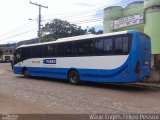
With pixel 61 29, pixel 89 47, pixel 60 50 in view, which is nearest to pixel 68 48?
pixel 60 50

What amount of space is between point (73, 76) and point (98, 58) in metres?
2.76

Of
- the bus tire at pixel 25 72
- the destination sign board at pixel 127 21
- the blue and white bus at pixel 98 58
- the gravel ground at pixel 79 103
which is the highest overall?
the destination sign board at pixel 127 21

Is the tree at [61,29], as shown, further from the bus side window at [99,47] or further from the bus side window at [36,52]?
the bus side window at [99,47]

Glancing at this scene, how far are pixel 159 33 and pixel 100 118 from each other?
12944mm

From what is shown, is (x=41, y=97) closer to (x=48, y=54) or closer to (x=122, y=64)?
(x=122, y=64)

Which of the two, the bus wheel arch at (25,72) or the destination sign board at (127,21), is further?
the bus wheel arch at (25,72)

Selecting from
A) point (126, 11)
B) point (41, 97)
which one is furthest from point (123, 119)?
point (126, 11)

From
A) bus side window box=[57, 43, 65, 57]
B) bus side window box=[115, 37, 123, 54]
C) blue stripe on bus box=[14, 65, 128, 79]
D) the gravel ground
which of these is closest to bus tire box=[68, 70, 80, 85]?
blue stripe on bus box=[14, 65, 128, 79]

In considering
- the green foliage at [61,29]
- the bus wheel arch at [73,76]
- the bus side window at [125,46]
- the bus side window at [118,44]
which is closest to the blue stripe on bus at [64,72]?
the bus wheel arch at [73,76]

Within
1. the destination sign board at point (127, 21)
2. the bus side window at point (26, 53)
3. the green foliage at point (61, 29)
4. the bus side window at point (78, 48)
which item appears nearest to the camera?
the bus side window at point (78, 48)

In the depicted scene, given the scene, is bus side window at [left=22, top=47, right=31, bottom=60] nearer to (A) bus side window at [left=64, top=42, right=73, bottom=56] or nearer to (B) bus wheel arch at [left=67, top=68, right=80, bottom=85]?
(A) bus side window at [left=64, top=42, right=73, bottom=56]

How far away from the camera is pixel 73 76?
58.5 ft

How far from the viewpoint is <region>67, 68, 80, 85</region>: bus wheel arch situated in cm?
1736

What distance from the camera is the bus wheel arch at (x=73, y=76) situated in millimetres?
17359
